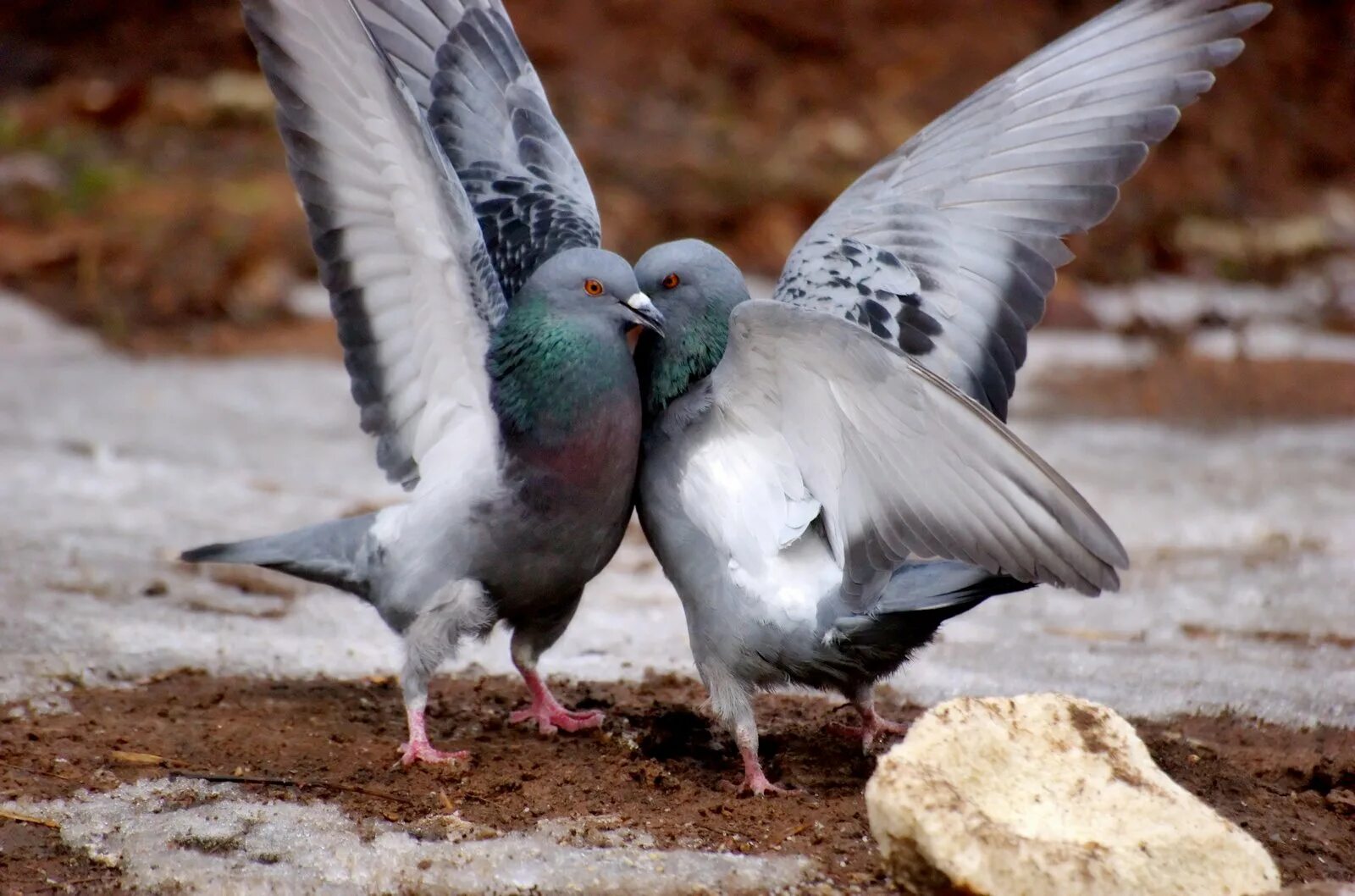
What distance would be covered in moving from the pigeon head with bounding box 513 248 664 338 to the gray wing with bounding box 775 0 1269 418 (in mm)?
445

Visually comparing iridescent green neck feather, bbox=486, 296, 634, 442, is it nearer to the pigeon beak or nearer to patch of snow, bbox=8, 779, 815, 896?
the pigeon beak

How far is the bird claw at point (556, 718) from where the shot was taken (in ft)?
12.1

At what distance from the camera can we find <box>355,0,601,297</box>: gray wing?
167 inches

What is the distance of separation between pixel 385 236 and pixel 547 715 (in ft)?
3.97

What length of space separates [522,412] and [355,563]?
2.23 ft

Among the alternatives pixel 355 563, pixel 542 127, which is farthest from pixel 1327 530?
pixel 355 563

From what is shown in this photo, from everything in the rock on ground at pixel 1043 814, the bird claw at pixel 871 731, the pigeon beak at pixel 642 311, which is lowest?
the bird claw at pixel 871 731

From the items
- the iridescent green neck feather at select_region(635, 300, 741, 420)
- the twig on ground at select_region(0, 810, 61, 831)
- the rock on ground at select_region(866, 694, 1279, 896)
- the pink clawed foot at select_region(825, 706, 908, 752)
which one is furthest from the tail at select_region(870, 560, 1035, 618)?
the twig on ground at select_region(0, 810, 61, 831)

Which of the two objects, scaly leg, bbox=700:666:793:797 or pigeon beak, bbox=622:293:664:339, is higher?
pigeon beak, bbox=622:293:664:339

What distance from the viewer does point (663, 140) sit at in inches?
528

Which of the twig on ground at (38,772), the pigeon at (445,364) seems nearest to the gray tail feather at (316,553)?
the pigeon at (445,364)

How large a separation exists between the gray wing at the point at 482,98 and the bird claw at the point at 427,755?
149 cm

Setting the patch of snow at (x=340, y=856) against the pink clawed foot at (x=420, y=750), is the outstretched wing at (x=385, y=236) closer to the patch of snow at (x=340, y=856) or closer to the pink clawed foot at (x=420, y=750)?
the pink clawed foot at (x=420, y=750)

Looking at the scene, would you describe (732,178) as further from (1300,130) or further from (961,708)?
(961,708)
